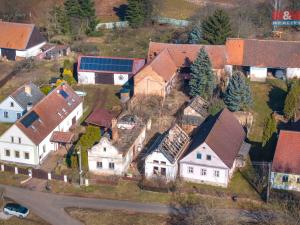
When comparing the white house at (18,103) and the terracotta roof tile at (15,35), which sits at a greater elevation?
the terracotta roof tile at (15,35)

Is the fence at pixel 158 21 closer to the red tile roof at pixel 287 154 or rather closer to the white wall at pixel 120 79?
the white wall at pixel 120 79

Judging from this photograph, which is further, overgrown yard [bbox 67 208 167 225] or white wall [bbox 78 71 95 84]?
white wall [bbox 78 71 95 84]

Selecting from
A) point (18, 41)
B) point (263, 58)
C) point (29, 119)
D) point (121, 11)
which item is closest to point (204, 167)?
point (29, 119)

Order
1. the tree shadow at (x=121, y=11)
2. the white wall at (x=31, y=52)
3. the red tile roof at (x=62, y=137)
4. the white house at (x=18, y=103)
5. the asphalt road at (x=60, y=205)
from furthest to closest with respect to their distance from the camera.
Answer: the tree shadow at (x=121, y=11), the white wall at (x=31, y=52), the white house at (x=18, y=103), the red tile roof at (x=62, y=137), the asphalt road at (x=60, y=205)

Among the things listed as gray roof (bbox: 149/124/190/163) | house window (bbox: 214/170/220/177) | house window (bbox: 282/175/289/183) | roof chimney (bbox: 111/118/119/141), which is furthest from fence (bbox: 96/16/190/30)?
house window (bbox: 282/175/289/183)

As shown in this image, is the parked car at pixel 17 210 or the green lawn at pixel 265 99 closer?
the parked car at pixel 17 210

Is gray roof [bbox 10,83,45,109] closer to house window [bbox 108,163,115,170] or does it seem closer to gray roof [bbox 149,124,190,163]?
house window [bbox 108,163,115,170]

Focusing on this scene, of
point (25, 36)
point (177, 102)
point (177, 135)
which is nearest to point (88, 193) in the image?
point (177, 135)

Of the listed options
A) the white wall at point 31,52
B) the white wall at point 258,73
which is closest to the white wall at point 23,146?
the white wall at point 31,52
